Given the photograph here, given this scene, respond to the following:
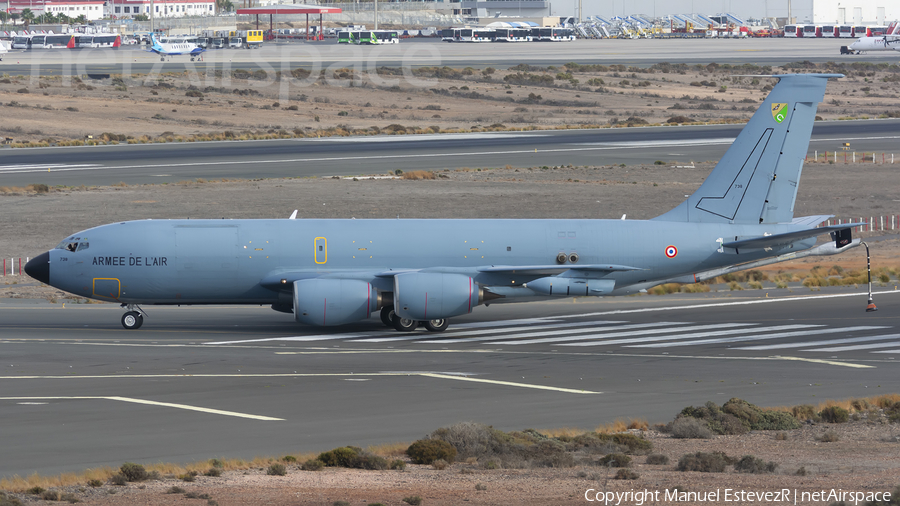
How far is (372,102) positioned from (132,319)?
113 meters

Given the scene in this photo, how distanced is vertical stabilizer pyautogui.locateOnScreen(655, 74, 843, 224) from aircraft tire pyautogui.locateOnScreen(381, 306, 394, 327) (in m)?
12.0

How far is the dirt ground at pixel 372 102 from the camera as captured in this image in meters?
128

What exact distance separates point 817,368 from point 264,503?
74.9 ft

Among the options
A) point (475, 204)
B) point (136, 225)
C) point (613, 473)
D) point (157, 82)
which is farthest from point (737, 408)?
point (157, 82)

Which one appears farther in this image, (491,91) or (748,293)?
(491,91)

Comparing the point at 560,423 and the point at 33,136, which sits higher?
the point at 33,136

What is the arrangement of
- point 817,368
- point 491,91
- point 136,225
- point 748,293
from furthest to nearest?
point 491,91
point 748,293
point 136,225
point 817,368

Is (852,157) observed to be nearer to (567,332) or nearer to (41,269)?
(567,332)

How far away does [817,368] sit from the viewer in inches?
1437

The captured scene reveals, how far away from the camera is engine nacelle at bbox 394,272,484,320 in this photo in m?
42.1

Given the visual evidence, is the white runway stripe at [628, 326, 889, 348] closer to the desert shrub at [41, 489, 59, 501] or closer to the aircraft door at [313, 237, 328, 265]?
the aircraft door at [313, 237, 328, 265]

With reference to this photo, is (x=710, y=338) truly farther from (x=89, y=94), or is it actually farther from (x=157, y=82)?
(x=157, y=82)

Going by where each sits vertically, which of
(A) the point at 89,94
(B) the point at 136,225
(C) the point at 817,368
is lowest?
(C) the point at 817,368

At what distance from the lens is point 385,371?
35.9m
